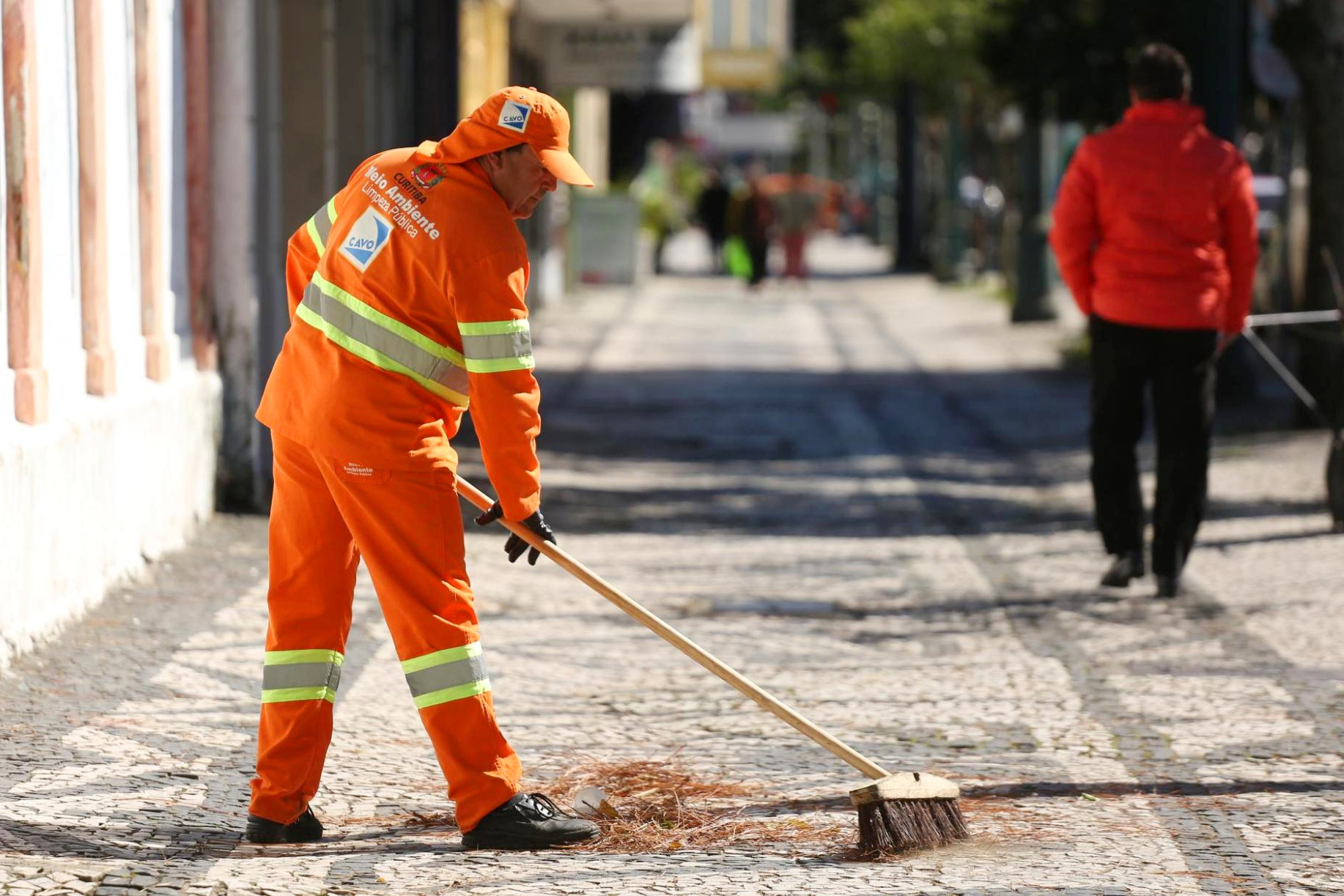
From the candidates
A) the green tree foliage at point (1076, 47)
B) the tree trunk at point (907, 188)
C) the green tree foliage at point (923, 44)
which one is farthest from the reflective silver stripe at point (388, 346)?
the tree trunk at point (907, 188)

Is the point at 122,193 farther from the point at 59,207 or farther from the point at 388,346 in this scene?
the point at 388,346

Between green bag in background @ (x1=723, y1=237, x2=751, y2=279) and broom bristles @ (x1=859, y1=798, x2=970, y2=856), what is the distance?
28003mm

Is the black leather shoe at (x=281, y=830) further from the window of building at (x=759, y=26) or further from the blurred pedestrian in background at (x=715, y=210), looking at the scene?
the blurred pedestrian in background at (x=715, y=210)

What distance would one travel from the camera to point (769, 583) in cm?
924

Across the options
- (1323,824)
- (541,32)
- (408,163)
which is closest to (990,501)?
(1323,824)

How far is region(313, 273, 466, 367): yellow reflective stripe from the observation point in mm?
4945

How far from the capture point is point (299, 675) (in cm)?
514

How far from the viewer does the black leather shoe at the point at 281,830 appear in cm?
512

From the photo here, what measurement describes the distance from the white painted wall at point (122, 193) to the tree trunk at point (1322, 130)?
710 cm

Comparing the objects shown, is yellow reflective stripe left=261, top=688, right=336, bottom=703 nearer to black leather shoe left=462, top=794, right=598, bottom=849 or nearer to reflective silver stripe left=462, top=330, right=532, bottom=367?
black leather shoe left=462, top=794, right=598, bottom=849

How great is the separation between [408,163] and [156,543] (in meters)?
4.46

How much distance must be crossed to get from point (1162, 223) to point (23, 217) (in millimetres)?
3981

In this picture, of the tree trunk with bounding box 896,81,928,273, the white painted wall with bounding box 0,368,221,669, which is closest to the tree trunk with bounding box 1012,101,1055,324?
the tree trunk with bounding box 896,81,928,273

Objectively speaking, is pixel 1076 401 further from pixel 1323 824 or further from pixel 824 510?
pixel 1323 824
